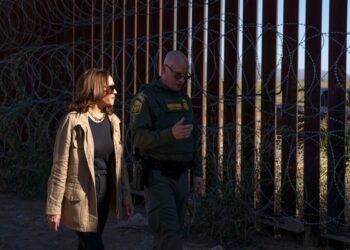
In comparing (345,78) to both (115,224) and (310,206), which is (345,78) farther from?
(115,224)

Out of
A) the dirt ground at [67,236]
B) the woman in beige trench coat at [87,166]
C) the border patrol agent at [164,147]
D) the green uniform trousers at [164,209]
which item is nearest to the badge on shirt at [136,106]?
the border patrol agent at [164,147]

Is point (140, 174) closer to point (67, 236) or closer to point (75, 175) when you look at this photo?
point (75, 175)

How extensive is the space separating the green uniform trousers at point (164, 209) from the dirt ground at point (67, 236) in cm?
116

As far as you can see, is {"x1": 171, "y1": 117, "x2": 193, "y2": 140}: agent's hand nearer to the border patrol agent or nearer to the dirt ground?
the border patrol agent

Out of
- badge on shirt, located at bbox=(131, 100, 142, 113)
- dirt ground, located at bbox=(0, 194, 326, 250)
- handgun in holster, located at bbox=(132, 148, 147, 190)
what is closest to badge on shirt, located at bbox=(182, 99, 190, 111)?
badge on shirt, located at bbox=(131, 100, 142, 113)

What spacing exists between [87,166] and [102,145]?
0.19 m

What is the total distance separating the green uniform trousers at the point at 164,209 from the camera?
390 cm

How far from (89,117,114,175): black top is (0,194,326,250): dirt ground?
1469 millimetres

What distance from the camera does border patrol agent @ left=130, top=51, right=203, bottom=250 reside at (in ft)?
12.8

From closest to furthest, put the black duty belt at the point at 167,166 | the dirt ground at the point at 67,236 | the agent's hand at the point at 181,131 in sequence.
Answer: the agent's hand at the point at 181,131 → the black duty belt at the point at 167,166 → the dirt ground at the point at 67,236

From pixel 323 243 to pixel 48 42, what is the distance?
487cm

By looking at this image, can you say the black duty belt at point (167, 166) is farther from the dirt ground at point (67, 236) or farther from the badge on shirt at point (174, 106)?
the dirt ground at point (67, 236)

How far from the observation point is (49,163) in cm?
734

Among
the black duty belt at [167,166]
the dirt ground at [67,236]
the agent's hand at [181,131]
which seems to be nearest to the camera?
the agent's hand at [181,131]
